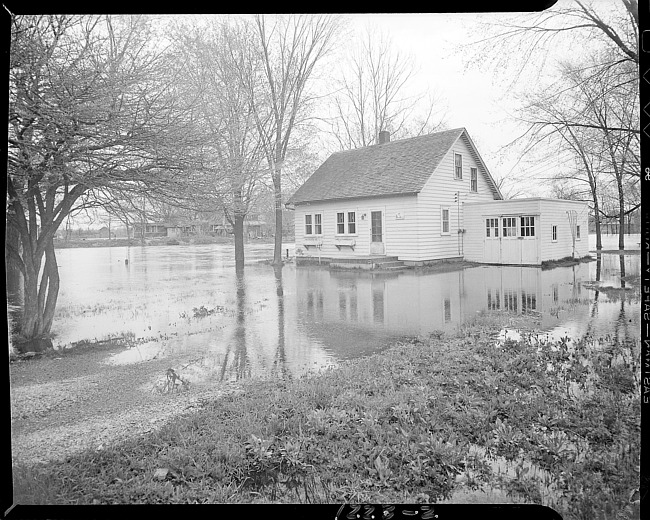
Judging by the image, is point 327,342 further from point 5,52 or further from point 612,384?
point 5,52

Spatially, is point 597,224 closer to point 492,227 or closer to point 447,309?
point 492,227

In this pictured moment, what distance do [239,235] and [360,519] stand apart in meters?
1.56

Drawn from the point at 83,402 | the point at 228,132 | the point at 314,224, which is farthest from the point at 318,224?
the point at 83,402

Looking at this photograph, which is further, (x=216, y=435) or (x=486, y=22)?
(x=486, y=22)

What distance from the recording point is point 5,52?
214cm

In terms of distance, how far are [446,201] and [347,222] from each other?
605 millimetres

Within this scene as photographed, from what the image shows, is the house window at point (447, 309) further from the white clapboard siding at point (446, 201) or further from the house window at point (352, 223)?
the house window at point (352, 223)

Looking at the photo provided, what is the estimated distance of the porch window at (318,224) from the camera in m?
2.57

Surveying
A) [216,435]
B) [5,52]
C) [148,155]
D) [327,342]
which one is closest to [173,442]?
[216,435]

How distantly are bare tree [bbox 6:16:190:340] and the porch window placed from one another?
891 millimetres

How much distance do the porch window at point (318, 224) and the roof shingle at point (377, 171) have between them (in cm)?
10

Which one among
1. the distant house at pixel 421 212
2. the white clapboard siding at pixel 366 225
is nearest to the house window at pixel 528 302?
the distant house at pixel 421 212

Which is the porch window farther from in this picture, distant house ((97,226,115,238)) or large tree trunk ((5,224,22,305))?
large tree trunk ((5,224,22,305))

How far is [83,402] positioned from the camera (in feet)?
6.98
